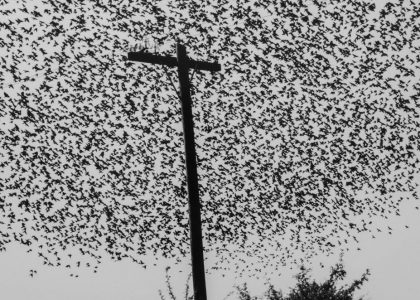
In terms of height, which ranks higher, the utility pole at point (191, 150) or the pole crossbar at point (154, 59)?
the pole crossbar at point (154, 59)

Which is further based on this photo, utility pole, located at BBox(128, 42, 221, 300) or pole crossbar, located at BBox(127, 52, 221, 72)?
pole crossbar, located at BBox(127, 52, 221, 72)

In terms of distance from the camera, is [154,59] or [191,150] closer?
[191,150]

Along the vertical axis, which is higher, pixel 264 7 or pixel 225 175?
pixel 264 7

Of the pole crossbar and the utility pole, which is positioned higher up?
the pole crossbar

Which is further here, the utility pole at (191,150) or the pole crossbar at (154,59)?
the pole crossbar at (154,59)

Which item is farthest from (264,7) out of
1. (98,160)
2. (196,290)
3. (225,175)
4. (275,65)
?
(196,290)

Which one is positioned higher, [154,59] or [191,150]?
[154,59]

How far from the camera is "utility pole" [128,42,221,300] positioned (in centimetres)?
641

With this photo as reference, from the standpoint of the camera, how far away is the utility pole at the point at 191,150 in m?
6.41

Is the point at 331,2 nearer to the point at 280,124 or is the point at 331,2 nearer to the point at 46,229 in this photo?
the point at 280,124

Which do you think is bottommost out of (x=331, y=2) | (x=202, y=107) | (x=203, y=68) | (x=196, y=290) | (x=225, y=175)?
(x=196, y=290)

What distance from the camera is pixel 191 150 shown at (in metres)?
6.94

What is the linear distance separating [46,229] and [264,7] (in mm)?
6300

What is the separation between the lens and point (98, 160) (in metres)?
11.3
